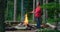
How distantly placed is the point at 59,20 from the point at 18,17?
11.5m

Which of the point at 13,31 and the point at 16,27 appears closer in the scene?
the point at 13,31

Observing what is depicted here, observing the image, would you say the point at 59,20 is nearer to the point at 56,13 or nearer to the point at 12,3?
the point at 56,13

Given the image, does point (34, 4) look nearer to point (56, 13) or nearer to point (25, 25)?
point (25, 25)

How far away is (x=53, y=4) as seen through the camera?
9906mm

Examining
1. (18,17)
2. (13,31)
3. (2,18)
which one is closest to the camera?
(2,18)

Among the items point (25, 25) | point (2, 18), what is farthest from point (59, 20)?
point (25, 25)

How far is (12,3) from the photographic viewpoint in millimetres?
21812

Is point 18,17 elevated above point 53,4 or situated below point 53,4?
below

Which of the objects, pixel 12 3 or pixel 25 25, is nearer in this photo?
pixel 25 25

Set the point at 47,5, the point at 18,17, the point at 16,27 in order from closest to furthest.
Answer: the point at 47,5 < the point at 16,27 < the point at 18,17

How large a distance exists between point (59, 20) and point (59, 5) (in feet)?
1.85

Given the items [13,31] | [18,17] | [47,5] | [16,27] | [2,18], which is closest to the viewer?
[2,18]

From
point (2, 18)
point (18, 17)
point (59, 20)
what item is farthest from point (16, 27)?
point (2, 18)

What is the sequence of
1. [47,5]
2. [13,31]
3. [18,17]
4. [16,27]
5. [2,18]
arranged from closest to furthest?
[2,18] → [47,5] → [13,31] → [16,27] → [18,17]
